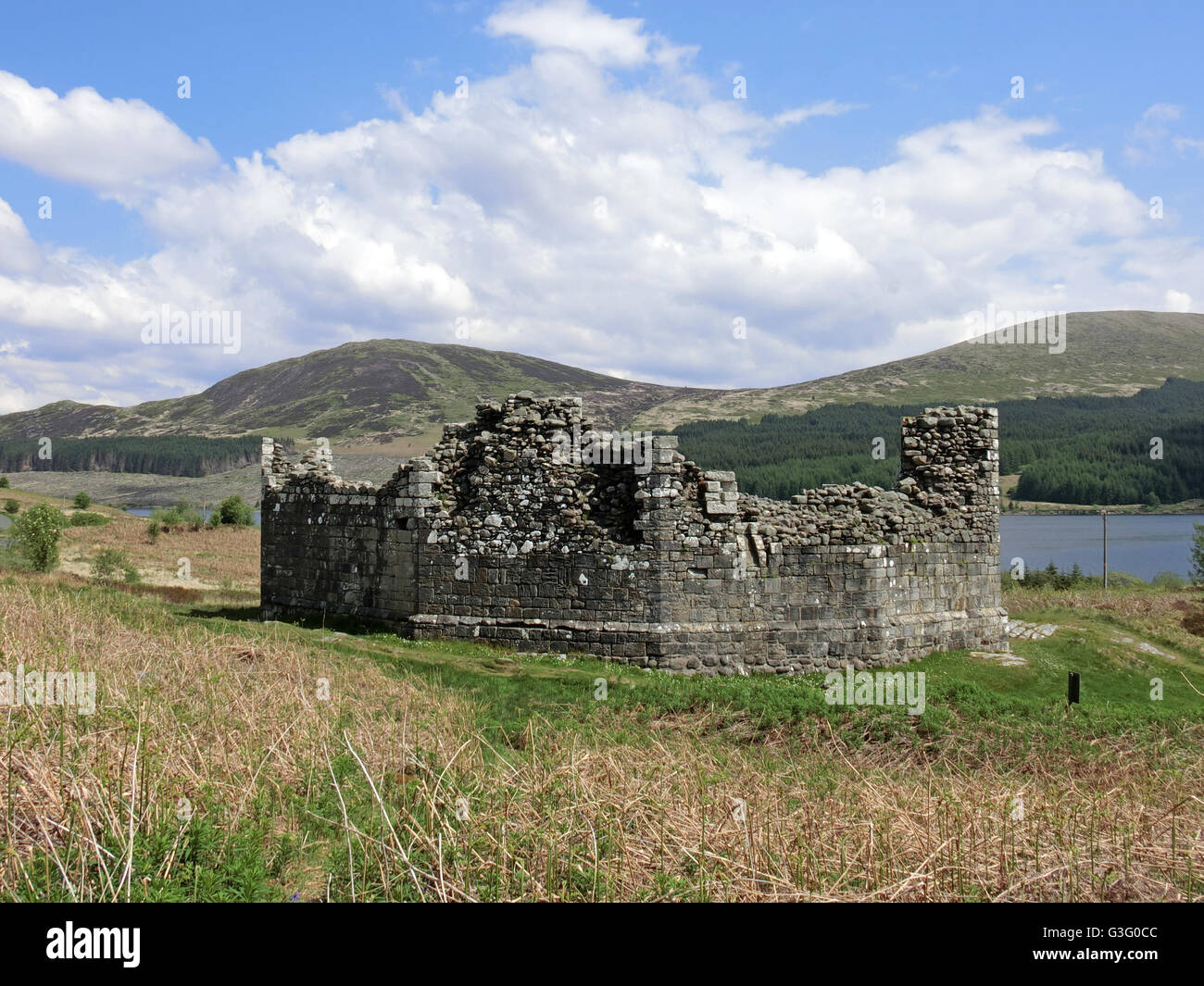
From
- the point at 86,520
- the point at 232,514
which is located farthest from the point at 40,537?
the point at 232,514

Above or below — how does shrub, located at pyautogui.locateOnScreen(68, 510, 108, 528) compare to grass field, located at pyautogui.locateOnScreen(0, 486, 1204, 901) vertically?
above

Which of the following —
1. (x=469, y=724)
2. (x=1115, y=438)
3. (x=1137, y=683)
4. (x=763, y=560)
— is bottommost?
(x=1137, y=683)

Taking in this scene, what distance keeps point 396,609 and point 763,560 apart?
8.20 metres

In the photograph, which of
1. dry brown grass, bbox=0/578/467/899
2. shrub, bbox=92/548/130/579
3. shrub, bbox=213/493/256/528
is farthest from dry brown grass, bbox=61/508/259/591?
dry brown grass, bbox=0/578/467/899

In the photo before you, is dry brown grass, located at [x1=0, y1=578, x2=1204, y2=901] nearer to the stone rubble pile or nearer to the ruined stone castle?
the ruined stone castle

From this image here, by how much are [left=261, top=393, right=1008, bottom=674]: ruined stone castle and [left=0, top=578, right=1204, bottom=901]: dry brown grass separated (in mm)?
7765

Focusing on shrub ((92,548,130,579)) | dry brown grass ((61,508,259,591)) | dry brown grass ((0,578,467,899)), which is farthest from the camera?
dry brown grass ((61,508,259,591))

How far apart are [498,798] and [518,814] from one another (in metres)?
0.46

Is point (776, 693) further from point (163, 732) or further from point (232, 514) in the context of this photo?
point (232, 514)

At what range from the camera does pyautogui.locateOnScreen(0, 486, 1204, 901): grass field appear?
5262 mm

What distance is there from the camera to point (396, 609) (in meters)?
19.4

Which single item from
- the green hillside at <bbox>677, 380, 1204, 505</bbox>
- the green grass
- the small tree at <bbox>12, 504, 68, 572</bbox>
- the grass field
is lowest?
the green grass
